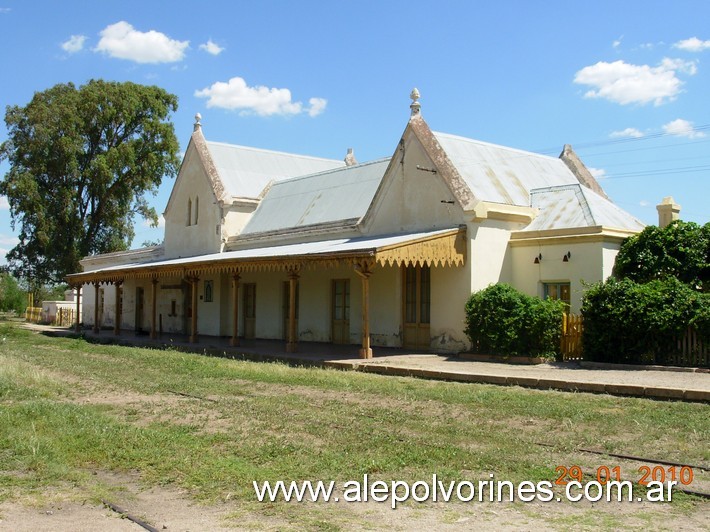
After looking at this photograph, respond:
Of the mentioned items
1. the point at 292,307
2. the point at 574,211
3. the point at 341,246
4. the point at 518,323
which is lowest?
the point at 518,323

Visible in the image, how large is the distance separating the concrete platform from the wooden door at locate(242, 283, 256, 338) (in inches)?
172

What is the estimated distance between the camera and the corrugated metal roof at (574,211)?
62.9ft

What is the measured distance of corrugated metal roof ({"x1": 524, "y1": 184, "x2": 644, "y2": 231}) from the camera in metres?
19.2

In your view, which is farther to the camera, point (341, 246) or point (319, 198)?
point (319, 198)

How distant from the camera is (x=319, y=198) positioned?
1057 inches

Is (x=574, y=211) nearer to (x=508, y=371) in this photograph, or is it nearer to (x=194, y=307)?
(x=508, y=371)

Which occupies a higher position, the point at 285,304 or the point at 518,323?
the point at 285,304

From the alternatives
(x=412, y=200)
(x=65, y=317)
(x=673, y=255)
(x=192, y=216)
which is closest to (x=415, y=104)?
(x=412, y=200)

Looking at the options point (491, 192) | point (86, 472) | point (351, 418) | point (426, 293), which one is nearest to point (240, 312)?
point (426, 293)

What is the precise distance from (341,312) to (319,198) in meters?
5.20

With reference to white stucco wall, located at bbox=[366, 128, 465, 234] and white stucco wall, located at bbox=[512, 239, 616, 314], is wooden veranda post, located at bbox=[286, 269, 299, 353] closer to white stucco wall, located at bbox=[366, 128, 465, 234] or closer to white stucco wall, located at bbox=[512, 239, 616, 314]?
white stucco wall, located at bbox=[366, 128, 465, 234]

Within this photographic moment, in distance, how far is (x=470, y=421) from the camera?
1002cm

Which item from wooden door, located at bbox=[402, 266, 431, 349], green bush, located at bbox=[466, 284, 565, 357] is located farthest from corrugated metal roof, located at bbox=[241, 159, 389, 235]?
green bush, located at bbox=[466, 284, 565, 357]

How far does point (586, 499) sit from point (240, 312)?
22.4 m
